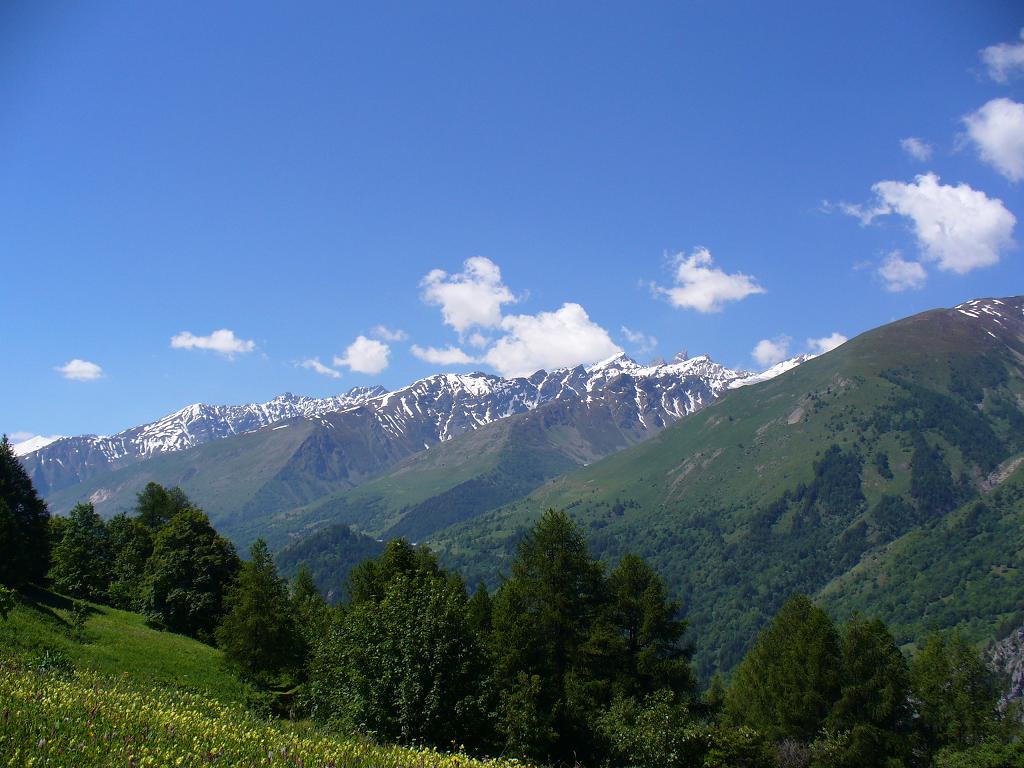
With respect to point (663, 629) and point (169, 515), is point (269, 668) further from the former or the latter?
point (169, 515)

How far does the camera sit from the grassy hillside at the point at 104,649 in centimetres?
2608

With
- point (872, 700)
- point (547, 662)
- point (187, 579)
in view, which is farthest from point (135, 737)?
point (187, 579)

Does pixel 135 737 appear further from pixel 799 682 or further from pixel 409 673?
pixel 799 682

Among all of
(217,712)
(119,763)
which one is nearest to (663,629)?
(217,712)

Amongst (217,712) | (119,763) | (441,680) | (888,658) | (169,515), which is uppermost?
(169,515)

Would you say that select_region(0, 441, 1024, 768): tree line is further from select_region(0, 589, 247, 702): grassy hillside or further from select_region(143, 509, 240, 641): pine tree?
select_region(0, 589, 247, 702): grassy hillside

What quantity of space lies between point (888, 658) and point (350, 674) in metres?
44.3

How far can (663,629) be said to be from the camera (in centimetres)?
4422

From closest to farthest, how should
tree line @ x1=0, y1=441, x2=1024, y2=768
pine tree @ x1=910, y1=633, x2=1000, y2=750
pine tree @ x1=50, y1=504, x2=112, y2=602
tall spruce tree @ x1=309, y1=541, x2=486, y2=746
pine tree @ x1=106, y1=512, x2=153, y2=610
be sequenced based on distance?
tall spruce tree @ x1=309, y1=541, x2=486, y2=746
tree line @ x1=0, y1=441, x2=1024, y2=768
pine tree @ x1=910, y1=633, x2=1000, y2=750
pine tree @ x1=50, y1=504, x2=112, y2=602
pine tree @ x1=106, y1=512, x2=153, y2=610

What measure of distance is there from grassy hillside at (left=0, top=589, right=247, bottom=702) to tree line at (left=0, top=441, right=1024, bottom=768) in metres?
3.83

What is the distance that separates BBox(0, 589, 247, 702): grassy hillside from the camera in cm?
2608

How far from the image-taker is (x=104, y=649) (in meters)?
32.1

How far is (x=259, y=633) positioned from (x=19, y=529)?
2110 centimetres

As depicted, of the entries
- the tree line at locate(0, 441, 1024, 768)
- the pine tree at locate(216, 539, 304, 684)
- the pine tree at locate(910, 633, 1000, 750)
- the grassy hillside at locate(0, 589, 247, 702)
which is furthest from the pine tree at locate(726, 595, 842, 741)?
the grassy hillside at locate(0, 589, 247, 702)
